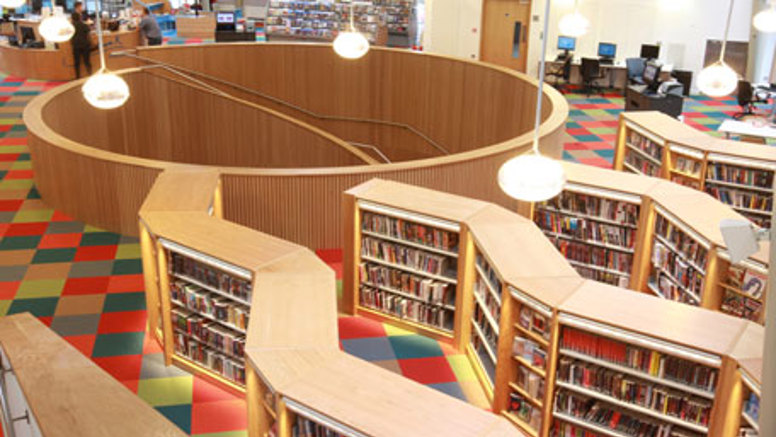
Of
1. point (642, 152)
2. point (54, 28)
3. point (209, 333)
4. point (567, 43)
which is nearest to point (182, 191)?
point (209, 333)

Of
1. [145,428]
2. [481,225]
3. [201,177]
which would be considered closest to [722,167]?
[481,225]

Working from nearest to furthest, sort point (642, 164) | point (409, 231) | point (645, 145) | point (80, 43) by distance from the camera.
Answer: point (409, 231) < point (645, 145) < point (642, 164) < point (80, 43)

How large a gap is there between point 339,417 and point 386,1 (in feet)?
57.5

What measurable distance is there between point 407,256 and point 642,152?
4.78m

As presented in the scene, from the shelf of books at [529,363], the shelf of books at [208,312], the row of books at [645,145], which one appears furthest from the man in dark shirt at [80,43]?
the shelf of books at [529,363]

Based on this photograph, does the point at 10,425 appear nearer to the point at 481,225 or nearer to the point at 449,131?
the point at 481,225

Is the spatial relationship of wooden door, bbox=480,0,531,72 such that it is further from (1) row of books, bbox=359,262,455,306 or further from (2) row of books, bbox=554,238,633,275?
(1) row of books, bbox=359,262,455,306

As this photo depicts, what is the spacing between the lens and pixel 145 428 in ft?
15.1

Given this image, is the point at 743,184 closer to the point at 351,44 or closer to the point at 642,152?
the point at 642,152

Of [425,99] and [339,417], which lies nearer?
[339,417]

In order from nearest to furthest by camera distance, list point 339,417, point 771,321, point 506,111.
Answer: point 771,321, point 339,417, point 506,111

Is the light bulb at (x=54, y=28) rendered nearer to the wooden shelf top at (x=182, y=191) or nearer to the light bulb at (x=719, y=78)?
the wooden shelf top at (x=182, y=191)

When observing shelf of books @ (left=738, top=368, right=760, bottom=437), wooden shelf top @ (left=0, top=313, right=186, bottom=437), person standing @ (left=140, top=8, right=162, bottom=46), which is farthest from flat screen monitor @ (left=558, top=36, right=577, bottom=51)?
wooden shelf top @ (left=0, top=313, right=186, bottom=437)

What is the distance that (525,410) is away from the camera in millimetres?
6285
